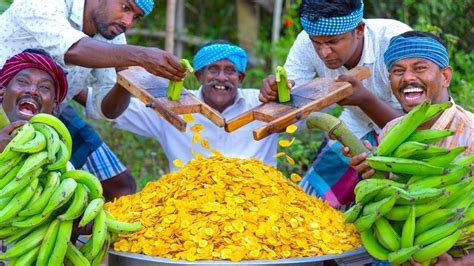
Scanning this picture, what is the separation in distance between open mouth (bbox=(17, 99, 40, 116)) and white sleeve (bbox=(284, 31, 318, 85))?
153 cm

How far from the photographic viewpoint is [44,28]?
11.6 feet

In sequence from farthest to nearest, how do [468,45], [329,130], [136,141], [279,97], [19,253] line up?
[468,45]
[136,141]
[279,97]
[329,130]
[19,253]

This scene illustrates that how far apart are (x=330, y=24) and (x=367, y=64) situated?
375mm

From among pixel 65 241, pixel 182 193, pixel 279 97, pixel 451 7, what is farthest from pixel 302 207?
pixel 451 7

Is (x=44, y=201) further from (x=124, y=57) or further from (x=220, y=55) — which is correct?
(x=220, y=55)

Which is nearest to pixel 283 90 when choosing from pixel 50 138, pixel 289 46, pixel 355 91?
pixel 355 91

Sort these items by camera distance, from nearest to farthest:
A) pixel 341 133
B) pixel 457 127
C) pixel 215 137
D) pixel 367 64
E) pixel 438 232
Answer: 1. pixel 438 232
2. pixel 341 133
3. pixel 457 127
4. pixel 367 64
5. pixel 215 137

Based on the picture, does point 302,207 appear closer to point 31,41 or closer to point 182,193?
point 182,193

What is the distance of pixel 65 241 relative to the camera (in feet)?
8.63

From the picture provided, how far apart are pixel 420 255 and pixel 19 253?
144 cm

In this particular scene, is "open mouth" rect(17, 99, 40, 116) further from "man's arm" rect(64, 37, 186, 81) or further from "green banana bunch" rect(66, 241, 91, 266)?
"green banana bunch" rect(66, 241, 91, 266)

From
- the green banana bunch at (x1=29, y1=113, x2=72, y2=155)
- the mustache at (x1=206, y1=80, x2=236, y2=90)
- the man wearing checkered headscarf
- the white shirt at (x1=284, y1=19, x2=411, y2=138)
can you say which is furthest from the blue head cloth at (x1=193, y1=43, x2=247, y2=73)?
the green banana bunch at (x1=29, y1=113, x2=72, y2=155)

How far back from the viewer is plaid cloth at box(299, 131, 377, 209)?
4.26m

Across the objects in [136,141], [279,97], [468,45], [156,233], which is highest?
[279,97]
